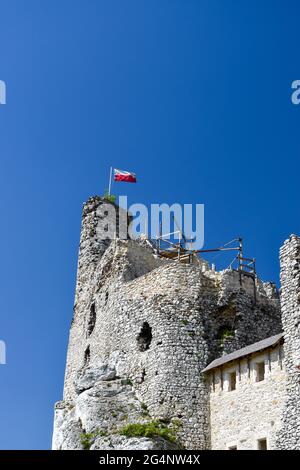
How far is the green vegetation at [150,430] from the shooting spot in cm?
3962

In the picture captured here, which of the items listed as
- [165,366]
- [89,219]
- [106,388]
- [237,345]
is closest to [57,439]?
[106,388]

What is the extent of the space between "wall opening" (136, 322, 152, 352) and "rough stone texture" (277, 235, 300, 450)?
401 inches

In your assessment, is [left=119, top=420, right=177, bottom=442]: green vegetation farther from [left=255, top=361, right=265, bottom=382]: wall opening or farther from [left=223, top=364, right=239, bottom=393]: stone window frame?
[left=255, top=361, right=265, bottom=382]: wall opening

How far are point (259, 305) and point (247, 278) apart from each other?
187 cm

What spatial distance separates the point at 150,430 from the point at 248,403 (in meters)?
5.07

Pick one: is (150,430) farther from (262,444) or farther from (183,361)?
(262,444)

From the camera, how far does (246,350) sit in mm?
39625

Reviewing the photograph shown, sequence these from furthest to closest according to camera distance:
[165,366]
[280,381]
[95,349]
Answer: [95,349], [165,366], [280,381]

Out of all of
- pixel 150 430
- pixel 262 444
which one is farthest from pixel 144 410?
pixel 262 444

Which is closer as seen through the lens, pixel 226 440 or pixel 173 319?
pixel 226 440

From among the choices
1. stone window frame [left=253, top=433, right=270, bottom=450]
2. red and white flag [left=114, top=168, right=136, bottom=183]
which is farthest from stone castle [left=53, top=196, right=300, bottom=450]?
red and white flag [left=114, top=168, right=136, bottom=183]

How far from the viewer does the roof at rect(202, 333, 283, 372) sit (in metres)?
37.6

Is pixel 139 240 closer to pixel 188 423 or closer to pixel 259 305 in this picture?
pixel 259 305

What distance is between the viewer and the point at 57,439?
148 feet
